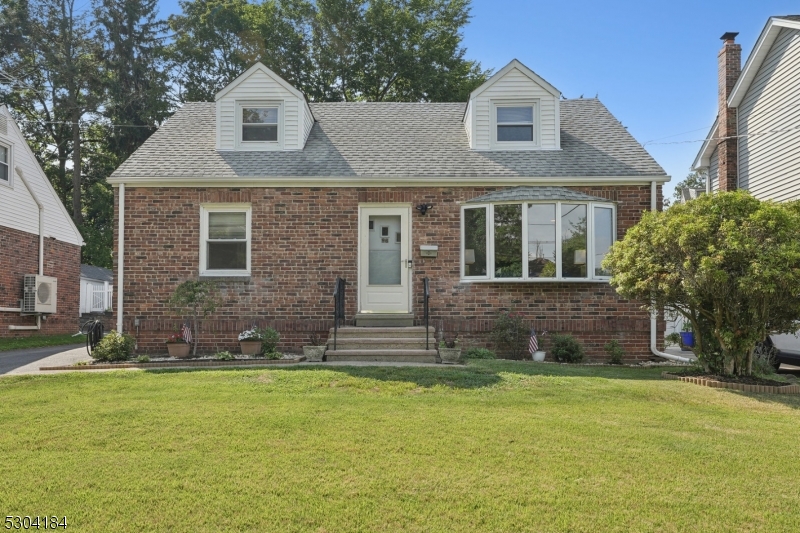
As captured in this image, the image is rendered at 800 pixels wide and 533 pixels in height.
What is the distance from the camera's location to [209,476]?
167 inches

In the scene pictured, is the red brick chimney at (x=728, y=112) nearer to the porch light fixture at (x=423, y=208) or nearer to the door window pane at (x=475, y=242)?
the door window pane at (x=475, y=242)

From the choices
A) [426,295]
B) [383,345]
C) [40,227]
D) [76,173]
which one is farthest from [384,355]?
[76,173]

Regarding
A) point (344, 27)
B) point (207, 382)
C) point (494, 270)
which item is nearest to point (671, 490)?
point (207, 382)

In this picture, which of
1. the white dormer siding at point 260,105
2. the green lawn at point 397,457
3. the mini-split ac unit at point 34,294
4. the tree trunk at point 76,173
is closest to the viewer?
the green lawn at point 397,457

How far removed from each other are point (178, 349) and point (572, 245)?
7.25 meters

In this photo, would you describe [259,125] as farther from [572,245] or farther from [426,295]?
[572,245]

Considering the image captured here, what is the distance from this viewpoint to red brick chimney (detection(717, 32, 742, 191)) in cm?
1556

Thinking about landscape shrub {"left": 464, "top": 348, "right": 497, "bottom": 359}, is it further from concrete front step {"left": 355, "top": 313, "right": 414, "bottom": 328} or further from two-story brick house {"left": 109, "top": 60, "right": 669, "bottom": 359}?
concrete front step {"left": 355, "top": 313, "right": 414, "bottom": 328}

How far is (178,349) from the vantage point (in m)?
10.7

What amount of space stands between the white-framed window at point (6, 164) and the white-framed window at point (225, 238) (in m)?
8.78

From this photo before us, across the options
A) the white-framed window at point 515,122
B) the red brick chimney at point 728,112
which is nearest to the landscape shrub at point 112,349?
the white-framed window at point 515,122

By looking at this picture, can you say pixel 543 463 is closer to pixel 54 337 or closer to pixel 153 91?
pixel 54 337

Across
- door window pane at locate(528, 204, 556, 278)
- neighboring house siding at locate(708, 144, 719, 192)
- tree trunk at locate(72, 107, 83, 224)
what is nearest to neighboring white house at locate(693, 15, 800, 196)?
neighboring house siding at locate(708, 144, 719, 192)

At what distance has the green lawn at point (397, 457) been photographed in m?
3.70
